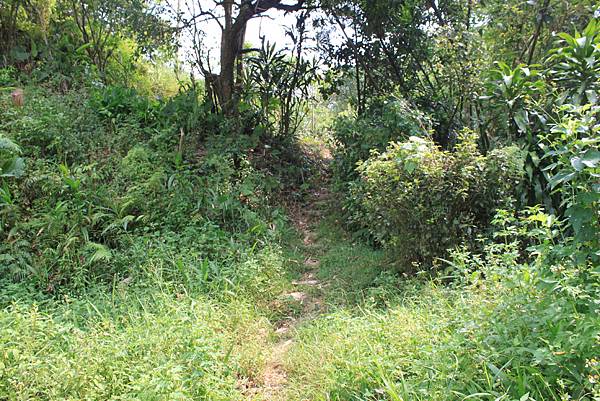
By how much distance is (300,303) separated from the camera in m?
4.26

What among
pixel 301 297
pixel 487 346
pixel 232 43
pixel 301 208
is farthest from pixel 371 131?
pixel 487 346

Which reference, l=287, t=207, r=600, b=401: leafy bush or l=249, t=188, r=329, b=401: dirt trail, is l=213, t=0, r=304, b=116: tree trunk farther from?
l=287, t=207, r=600, b=401: leafy bush

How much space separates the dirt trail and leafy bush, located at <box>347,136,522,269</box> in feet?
3.34

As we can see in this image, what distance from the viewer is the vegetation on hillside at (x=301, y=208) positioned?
242cm

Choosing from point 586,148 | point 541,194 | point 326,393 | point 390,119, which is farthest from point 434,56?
point 326,393

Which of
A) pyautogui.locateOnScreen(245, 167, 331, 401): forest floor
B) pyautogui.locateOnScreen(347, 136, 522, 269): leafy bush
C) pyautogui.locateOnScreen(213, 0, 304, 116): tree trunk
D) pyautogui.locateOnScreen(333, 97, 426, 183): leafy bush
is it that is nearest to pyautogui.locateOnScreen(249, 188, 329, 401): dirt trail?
pyautogui.locateOnScreen(245, 167, 331, 401): forest floor

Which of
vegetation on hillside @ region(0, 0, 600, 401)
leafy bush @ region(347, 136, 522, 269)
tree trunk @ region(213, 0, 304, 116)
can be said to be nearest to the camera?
vegetation on hillside @ region(0, 0, 600, 401)

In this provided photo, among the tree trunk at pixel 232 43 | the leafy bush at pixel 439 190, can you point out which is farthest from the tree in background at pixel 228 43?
the leafy bush at pixel 439 190

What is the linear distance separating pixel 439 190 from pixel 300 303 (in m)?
1.61

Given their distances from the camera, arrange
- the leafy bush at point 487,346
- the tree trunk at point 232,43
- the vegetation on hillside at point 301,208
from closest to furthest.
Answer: the leafy bush at point 487,346 → the vegetation on hillside at point 301,208 → the tree trunk at point 232,43

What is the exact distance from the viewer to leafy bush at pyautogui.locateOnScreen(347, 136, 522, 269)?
3971 millimetres

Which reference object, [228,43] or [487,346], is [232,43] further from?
[487,346]

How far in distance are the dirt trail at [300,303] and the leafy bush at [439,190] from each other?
102cm

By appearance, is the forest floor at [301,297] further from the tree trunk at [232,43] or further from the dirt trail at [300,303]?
Answer: the tree trunk at [232,43]
